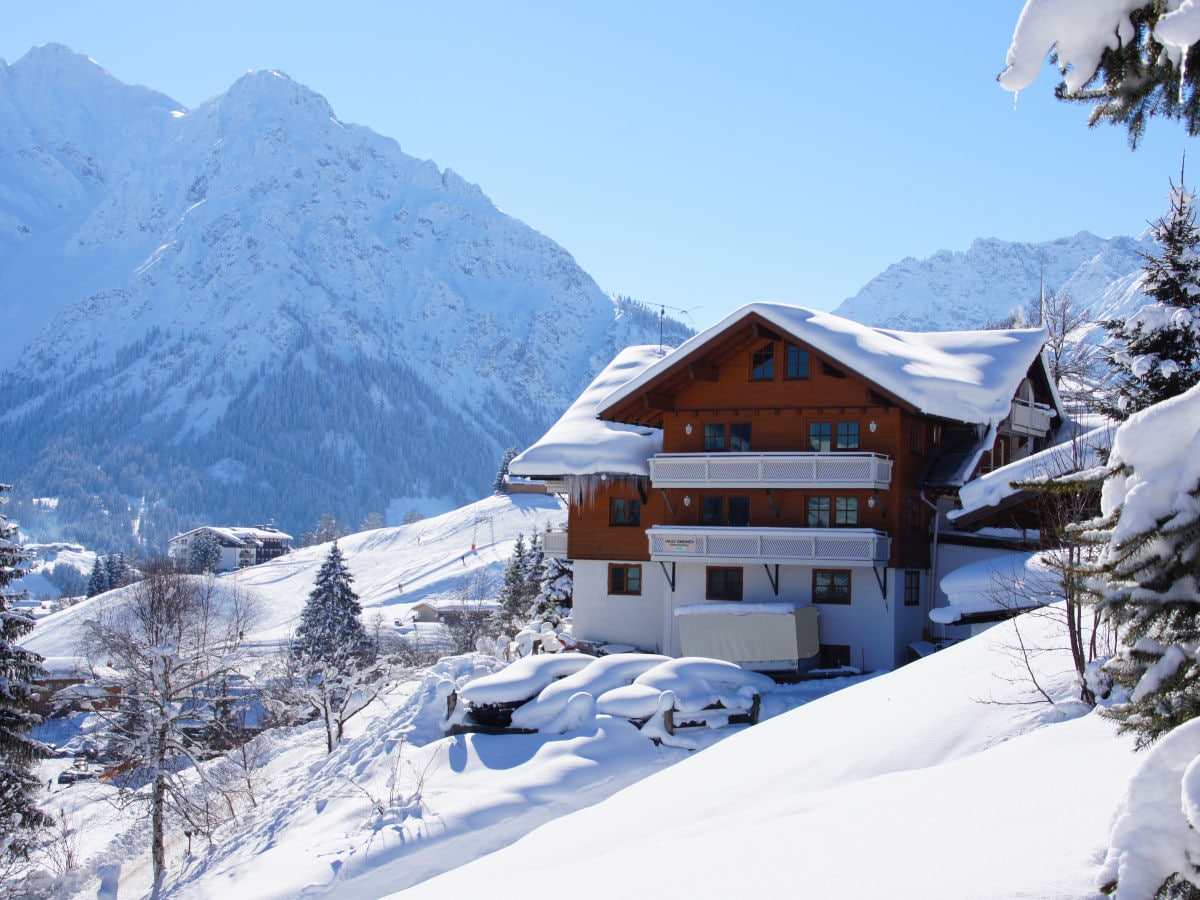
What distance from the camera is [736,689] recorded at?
2806cm

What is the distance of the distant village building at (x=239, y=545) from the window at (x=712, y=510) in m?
142

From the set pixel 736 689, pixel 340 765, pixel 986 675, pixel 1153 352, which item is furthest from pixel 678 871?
pixel 340 765

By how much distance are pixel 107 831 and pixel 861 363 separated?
3550cm

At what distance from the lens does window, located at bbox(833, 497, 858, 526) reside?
32875 millimetres

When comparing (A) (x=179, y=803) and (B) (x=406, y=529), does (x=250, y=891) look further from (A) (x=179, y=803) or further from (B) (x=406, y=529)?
(B) (x=406, y=529)

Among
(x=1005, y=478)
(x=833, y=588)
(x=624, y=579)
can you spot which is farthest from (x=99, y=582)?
(x=1005, y=478)

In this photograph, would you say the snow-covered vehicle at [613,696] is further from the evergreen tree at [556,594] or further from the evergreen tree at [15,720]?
the evergreen tree at [556,594]

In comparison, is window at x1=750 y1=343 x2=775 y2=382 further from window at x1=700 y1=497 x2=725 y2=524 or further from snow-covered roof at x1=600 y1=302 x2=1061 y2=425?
window at x1=700 y1=497 x2=725 y2=524

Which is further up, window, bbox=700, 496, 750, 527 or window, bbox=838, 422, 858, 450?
window, bbox=838, 422, 858, 450

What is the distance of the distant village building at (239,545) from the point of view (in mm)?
175125

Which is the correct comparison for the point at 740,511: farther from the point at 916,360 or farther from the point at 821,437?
the point at 916,360

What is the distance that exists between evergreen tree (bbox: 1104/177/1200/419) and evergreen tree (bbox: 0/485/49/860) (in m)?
23.6

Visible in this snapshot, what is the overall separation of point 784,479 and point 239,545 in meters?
160

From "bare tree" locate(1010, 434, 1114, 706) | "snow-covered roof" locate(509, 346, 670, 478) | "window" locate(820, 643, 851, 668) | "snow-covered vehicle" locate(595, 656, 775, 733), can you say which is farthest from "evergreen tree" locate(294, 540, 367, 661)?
"bare tree" locate(1010, 434, 1114, 706)
